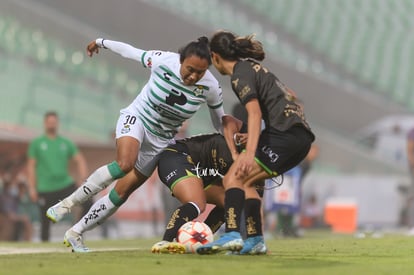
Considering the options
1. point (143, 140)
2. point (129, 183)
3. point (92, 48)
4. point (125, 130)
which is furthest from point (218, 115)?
point (92, 48)

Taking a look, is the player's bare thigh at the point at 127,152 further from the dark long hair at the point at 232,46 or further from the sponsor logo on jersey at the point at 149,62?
the dark long hair at the point at 232,46

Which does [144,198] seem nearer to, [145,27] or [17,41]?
[17,41]

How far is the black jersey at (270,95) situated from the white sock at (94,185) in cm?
159

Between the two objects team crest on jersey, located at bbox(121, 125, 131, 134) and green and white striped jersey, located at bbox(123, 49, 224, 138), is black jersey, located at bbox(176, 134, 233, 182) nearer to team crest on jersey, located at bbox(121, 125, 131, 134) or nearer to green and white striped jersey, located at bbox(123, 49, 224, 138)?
green and white striped jersey, located at bbox(123, 49, 224, 138)

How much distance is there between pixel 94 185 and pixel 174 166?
75cm

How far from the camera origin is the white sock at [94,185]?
8936 millimetres

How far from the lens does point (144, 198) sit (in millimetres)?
18250

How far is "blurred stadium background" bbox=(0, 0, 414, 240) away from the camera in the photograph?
20391 millimetres

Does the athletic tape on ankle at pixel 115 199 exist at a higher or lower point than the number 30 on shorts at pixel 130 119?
lower

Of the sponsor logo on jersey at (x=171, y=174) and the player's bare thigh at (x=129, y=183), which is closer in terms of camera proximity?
the sponsor logo on jersey at (x=171, y=174)

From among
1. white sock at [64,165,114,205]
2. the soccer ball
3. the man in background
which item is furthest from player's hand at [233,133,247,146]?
the man in background

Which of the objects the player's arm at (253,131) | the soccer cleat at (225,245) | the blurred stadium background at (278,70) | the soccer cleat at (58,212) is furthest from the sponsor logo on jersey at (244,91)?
the blurred stadium background at (278,70)

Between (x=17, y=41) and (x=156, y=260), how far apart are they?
15097mm

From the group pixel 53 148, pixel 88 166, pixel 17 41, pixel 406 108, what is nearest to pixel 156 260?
pixel 53 148
